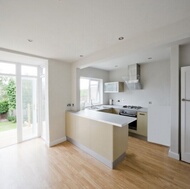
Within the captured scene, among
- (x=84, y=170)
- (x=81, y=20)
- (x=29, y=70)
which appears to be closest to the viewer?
(x=81, y=20)

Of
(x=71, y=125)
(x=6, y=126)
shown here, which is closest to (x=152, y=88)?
(x=71, y=125)

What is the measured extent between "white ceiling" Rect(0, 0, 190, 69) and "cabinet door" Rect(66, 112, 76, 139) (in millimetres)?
1934

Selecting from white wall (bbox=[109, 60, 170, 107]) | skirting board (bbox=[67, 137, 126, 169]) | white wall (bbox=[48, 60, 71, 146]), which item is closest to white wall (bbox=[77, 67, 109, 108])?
white wall (bbox=[48, 60, 71, 146])

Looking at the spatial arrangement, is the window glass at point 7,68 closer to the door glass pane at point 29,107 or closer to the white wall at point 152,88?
the door glass pane at point 29,107

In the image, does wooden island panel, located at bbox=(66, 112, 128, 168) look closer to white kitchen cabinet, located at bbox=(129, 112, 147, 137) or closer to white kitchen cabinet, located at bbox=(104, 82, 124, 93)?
white kitchen cabinet, located at bbox=(129, 112, 147, 137)

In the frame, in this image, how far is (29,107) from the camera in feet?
12.0

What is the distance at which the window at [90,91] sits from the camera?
4.56 meters

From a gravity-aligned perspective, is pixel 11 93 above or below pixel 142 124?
above

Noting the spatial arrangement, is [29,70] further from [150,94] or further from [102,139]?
[150,94]

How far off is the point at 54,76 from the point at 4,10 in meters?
1.96

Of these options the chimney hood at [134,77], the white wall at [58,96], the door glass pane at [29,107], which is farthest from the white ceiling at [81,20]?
the chimney hood at [134,77]

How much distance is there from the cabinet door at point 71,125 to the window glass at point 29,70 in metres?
1.76

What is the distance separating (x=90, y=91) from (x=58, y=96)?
176 centimetres

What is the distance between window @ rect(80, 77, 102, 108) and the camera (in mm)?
4562
